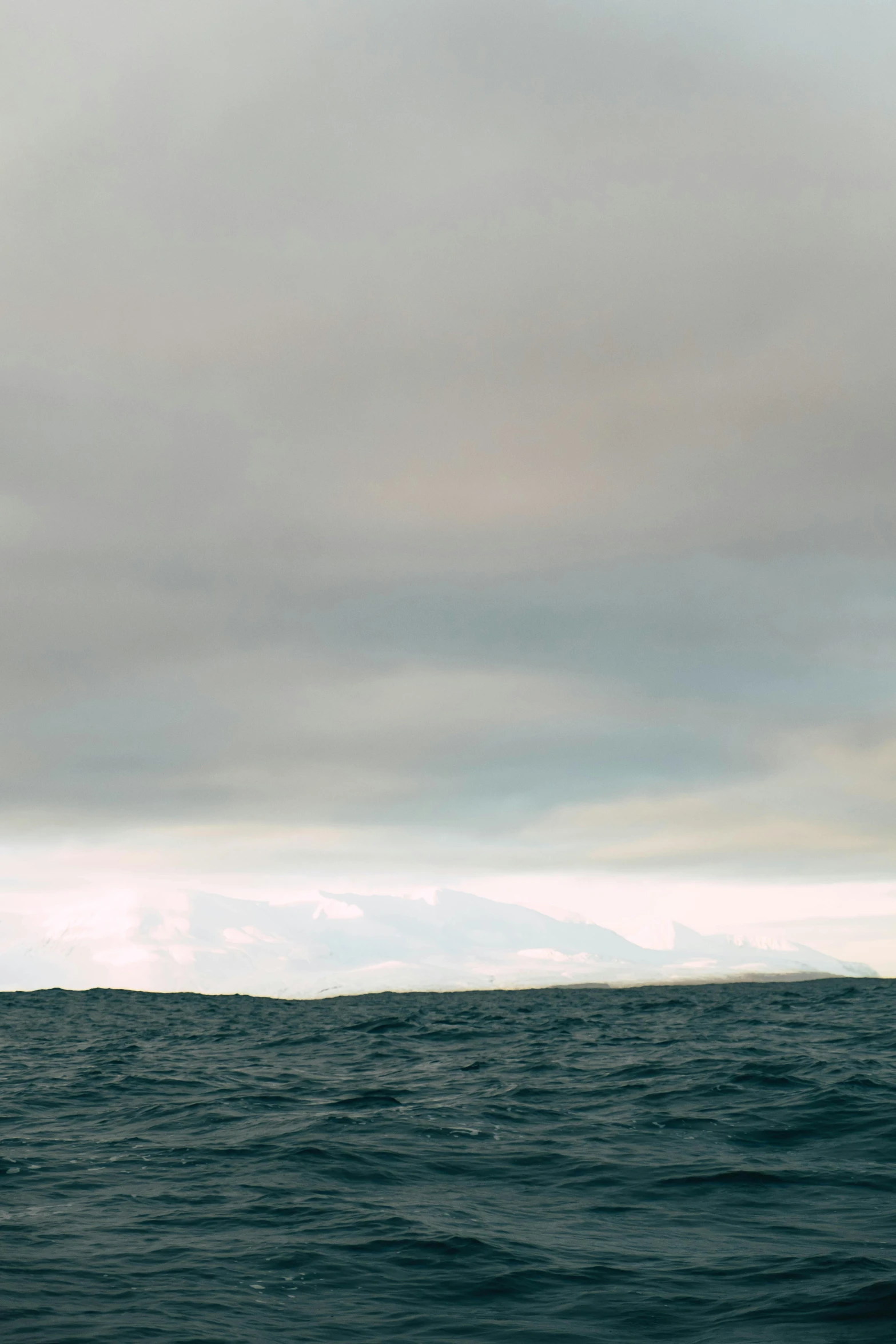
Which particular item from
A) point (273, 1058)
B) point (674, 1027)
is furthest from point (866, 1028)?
point (273, 1058)

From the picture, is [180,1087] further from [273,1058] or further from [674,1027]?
[674,1027]

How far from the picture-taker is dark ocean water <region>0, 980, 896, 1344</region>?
12.5 metres

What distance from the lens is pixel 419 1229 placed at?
1630cm

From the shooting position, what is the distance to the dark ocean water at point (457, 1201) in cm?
1250

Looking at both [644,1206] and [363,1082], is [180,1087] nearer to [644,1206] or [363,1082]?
[363,1082]

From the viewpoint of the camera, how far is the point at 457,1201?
708 inches

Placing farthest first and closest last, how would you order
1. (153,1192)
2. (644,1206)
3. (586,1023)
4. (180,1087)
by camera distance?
1. (586,1023)
2. (180,1087)
3. (153,1192)
4. (644,1206)

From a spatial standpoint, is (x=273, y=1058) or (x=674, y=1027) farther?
(x=674, y=1027)

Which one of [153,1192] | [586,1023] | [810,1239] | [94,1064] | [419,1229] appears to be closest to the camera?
[810,1239]

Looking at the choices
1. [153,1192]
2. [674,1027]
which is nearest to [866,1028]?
[674,1027]

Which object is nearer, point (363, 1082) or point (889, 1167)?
point (889, 1167)

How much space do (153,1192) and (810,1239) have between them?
1138cm

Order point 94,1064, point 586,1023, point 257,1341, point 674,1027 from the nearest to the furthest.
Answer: point 257,1341, point 94,1064, point 674,1027, point 586,1023

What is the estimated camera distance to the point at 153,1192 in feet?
61.7
